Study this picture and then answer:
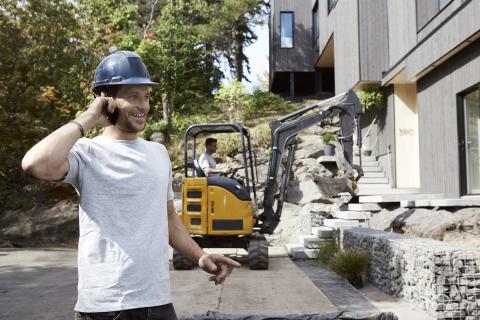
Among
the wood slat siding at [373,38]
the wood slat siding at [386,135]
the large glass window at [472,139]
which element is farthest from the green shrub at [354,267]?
the wood slat siding at [373,38]

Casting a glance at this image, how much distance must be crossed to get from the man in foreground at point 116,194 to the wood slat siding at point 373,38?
14550 millimetres

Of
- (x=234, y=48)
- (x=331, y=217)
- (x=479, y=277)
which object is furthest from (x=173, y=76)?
(x=479, y=277)

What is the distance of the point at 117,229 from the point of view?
217 cm

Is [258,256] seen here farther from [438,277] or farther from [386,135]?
[386,135]

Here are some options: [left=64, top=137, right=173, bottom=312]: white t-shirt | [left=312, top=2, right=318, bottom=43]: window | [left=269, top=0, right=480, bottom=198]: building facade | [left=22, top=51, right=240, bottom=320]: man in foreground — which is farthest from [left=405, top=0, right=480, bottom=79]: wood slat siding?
[left=312, top=2, right=318, bottom=43]: window

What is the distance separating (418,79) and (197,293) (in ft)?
30.4

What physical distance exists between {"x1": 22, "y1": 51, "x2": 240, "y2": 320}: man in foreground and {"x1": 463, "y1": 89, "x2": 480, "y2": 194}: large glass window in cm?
995

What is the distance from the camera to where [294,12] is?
29.4 meters

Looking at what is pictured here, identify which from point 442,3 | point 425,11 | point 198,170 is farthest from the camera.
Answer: point 425,11

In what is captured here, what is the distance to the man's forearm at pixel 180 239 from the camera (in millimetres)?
2527

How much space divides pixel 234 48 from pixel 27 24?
588 inches

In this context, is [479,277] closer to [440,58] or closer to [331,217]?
[440,58]

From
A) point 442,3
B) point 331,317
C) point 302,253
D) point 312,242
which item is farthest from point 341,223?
point 331,317

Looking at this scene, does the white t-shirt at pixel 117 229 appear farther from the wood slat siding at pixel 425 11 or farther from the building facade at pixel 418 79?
the wood slat siding at pixel 425 11
